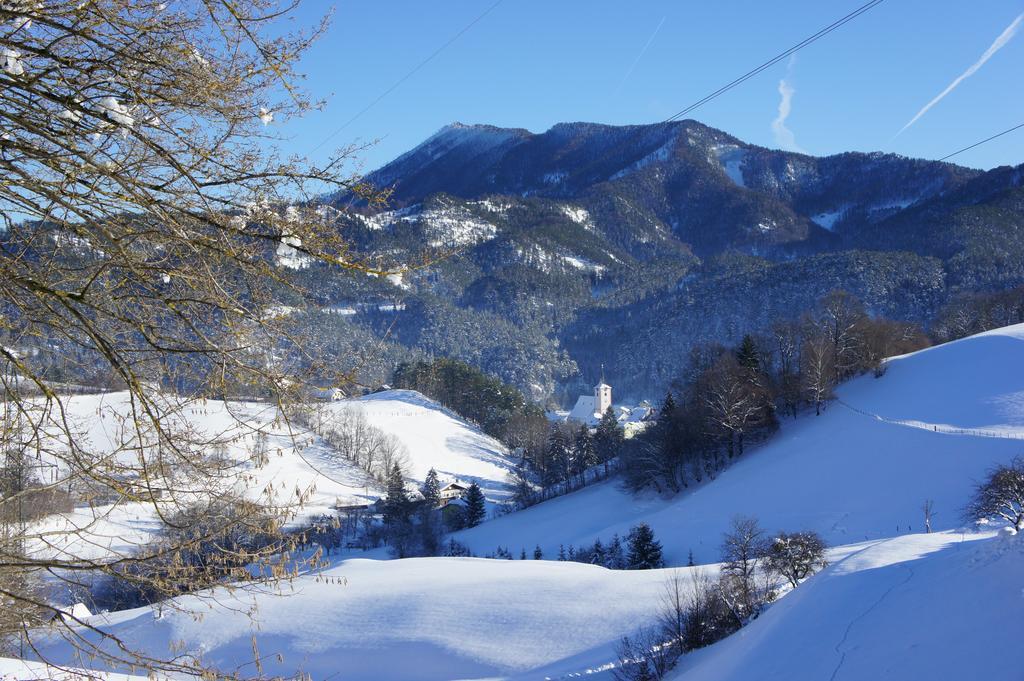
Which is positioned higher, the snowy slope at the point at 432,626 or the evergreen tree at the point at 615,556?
the snowy slope at the point at 432,626

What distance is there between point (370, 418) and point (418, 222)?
421 ft

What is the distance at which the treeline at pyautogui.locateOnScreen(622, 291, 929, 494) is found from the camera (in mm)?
38188

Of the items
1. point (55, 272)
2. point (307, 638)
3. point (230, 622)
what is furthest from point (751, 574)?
point (55, 272)

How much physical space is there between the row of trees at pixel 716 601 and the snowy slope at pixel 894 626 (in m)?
0.90

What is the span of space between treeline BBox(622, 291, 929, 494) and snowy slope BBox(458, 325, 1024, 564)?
1.25m

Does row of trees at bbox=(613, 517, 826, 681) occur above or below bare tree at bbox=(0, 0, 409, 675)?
below

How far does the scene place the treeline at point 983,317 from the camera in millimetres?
55000

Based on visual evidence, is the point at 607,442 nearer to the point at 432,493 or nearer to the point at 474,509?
the point at 474,509

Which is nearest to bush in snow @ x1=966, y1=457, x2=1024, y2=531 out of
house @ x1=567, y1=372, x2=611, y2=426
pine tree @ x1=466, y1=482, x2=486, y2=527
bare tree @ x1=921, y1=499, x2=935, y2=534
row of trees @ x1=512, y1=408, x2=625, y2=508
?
bare tree @ x1=921, y1=499, x2=935, y2=534

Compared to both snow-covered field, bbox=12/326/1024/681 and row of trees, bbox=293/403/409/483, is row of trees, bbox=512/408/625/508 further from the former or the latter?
row of trees, bbox=293/403/409/483

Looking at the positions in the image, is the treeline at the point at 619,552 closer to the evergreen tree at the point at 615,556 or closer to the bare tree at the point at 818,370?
the evergreen tree at the point at 615,556

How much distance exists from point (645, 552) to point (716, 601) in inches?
492

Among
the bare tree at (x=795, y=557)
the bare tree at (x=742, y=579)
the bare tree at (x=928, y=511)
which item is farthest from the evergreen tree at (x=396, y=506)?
the bare tree at (x=795, y=557)

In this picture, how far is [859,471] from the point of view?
29.0m
